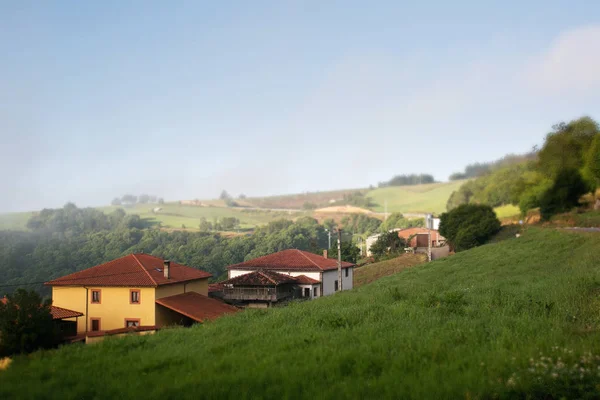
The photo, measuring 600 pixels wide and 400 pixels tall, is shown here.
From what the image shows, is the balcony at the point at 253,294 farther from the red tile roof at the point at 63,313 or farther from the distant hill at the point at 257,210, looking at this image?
the distant hill at the point at 257,210

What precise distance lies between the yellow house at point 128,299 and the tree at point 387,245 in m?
43.2

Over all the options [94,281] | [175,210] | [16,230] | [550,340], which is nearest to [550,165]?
[94,281]

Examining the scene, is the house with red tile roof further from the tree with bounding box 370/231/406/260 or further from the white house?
the tree with bounding box 370/231/406/260

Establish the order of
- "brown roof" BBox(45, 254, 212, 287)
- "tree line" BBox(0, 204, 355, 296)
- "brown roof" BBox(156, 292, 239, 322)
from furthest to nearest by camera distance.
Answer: "tree line" BBox(0, 204, 355, 296)
"brown roof" BBox(45, 254, 212, 287)
"brown roof" BBox(156, 292, 239, 322)

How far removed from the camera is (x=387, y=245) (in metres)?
74.6

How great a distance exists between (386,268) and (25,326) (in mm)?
42574

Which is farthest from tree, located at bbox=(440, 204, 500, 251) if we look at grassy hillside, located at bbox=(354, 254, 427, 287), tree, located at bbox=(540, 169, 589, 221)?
tree, located at bbox=(540, 169, 589, 221)

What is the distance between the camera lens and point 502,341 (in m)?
12.0

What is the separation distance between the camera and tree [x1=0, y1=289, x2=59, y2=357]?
17609mm

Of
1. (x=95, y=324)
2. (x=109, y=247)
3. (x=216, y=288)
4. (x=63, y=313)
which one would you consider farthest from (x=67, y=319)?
(x=109, y=247)

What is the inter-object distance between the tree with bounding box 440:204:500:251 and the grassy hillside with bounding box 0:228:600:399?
110 feet

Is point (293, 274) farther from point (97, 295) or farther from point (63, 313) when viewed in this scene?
point (63, 313)

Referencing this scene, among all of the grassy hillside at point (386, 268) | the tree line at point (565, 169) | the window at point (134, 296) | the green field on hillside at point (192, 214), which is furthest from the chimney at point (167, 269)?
the green field on hillside at point (192, 214)

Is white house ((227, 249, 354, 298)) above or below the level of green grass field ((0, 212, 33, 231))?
below
